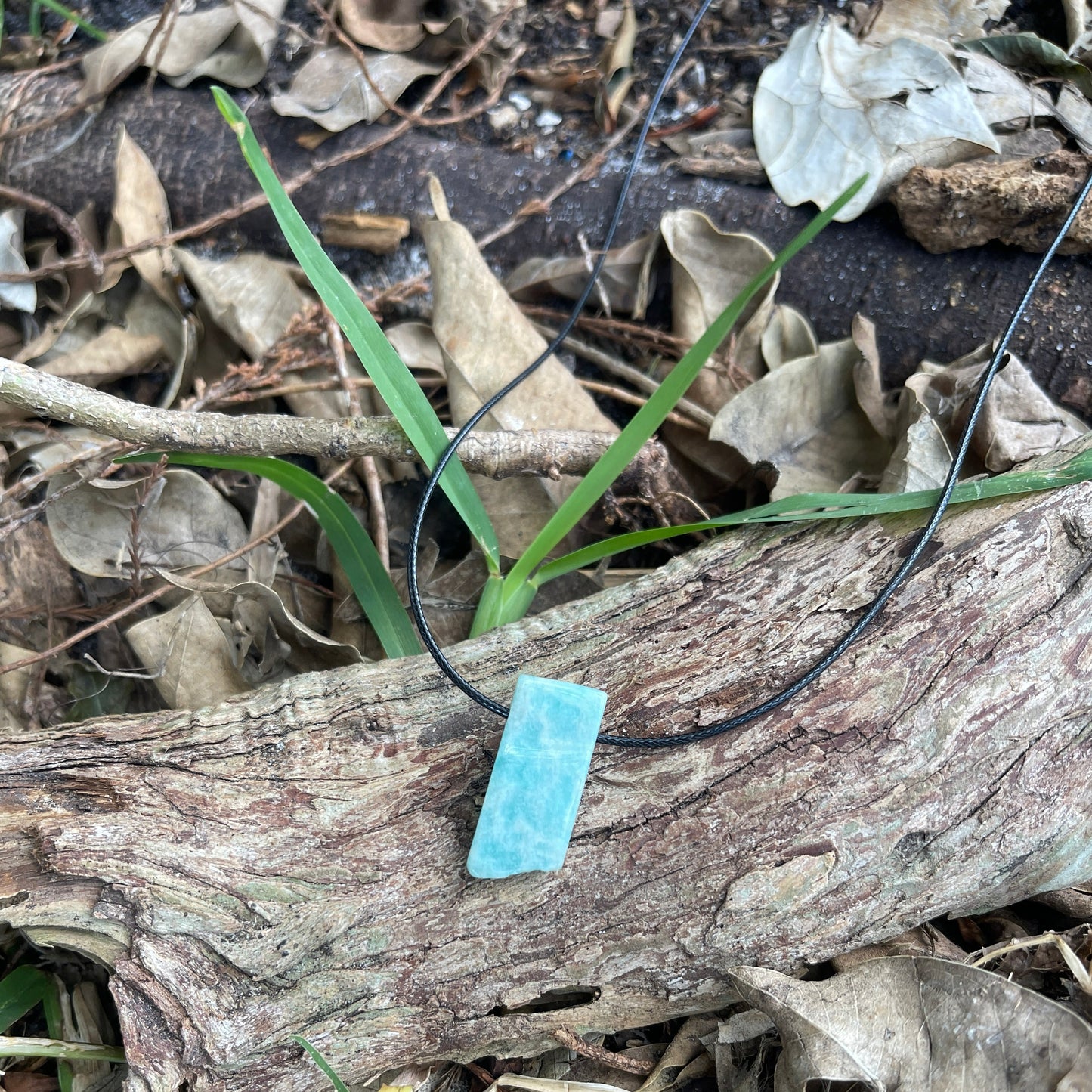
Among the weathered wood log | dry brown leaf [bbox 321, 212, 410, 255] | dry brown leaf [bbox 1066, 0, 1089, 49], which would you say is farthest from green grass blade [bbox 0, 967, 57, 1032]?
dry brown leaf [bbox 1066, 0, 1089, 49]

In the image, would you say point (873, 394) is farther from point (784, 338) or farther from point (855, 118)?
point (855, 118)

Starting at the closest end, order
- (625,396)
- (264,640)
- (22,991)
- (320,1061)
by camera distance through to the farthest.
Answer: (320,1061) < (22,991) < (264,640) < (625,396)

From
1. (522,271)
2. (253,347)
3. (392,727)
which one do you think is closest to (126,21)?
(253,347)

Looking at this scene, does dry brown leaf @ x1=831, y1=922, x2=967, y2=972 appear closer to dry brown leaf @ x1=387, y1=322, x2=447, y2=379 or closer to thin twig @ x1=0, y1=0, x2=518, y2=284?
dry brown leaf @ x1=387, y1=322, x2=447, y2=379

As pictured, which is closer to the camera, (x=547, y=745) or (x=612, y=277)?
(x=547, y=745)

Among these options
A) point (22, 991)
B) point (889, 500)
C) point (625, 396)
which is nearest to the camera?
point (889, 500)

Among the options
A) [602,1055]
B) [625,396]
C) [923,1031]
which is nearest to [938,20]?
[625,396]

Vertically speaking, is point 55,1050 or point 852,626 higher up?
point 852,626
